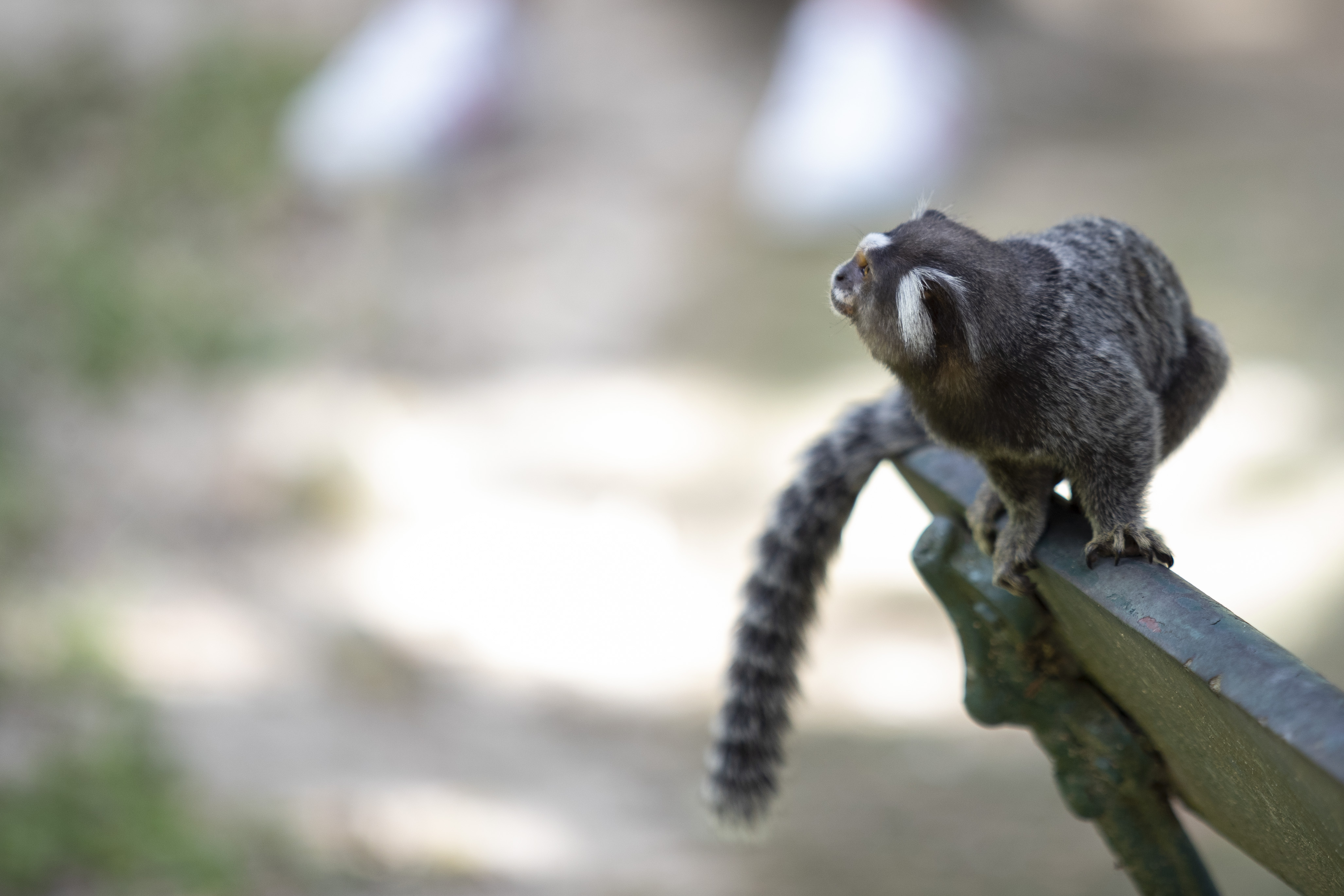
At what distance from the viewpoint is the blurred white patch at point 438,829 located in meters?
4.76

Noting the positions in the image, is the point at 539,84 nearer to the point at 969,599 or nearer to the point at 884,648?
the point at 884,648

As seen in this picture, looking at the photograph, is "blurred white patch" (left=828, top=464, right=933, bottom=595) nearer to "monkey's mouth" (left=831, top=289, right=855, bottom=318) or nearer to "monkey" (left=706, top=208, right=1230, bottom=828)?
"monkey" (left=706, top=208, right=1230, bottom=828)

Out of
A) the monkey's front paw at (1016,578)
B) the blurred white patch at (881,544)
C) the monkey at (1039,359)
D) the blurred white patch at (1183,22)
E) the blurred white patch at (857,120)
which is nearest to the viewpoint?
the monkey at (1039,359)

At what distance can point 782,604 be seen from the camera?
112 inches

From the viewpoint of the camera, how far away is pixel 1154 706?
192 cm

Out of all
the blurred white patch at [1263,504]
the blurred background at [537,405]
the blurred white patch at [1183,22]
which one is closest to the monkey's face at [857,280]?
the blurred background at [537,405]

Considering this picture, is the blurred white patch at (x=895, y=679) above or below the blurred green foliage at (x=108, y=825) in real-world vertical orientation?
above

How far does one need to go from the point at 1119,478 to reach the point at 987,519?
30cm

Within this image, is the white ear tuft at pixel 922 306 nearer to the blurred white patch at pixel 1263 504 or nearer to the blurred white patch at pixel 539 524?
the blurred white patch at pixel 1263 504

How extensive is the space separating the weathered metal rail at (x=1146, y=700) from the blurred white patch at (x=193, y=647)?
436 centimetres

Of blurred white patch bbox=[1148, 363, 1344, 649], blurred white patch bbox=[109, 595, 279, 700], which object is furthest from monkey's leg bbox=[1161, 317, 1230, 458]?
blurred white patch bbox=[109, 595, 279, 700]

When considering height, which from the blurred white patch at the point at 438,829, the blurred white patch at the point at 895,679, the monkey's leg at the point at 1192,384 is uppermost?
the blurred white patch at the point at 895,679

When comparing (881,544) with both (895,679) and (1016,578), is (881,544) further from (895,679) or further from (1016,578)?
(1016,578)

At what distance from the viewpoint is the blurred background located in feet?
16.4
